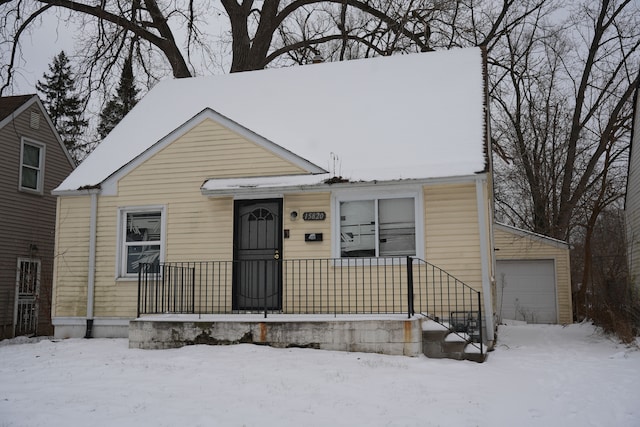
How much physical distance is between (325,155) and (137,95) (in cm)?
2598

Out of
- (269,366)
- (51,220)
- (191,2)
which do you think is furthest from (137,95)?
(269,366)

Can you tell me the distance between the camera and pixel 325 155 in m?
11.9

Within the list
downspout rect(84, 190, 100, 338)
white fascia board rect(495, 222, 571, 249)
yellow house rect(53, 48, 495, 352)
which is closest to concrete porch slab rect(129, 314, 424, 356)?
yellow house rect(53, 48, 495, 352)

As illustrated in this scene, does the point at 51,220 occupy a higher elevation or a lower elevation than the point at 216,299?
higher

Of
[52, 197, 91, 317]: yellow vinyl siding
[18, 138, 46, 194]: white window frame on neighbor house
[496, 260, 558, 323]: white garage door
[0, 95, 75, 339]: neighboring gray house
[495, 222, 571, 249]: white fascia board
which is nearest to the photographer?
[52, 197, 91, 317]: yellow vinyl siding

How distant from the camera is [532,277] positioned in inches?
758

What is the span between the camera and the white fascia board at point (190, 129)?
11645 mm

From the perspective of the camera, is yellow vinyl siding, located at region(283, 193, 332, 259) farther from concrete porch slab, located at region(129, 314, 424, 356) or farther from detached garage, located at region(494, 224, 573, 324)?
detached garage, located at region(494, 224, 573, 324)

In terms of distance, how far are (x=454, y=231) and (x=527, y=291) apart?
9560 mm

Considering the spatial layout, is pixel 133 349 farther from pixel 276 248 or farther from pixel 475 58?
pixel 475 58

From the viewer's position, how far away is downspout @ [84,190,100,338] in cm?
1245

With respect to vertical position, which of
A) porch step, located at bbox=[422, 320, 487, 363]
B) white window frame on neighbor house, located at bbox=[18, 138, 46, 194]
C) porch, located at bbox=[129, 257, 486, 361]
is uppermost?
white window frame on neighbor house, located at bbox=[18, 138, 46, 194]

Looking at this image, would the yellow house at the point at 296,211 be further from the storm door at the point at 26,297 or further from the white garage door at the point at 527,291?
the white garage door at the point at 527,291

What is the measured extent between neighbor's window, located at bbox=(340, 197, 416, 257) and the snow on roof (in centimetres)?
66
